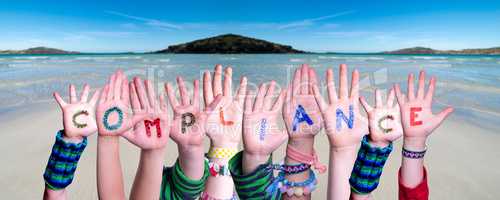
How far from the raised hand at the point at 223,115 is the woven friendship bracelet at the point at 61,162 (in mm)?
656

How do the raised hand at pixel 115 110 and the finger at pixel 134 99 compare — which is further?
the finger at pixel 134 99

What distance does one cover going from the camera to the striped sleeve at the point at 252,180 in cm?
175

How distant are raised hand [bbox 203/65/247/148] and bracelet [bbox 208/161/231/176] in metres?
0.11

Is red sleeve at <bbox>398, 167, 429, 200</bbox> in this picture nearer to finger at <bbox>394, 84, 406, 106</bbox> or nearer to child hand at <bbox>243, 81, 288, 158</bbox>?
finger at <bbox>394, 84, 406, 106</bbox>

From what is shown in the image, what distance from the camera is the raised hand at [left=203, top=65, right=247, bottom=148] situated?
1915mm

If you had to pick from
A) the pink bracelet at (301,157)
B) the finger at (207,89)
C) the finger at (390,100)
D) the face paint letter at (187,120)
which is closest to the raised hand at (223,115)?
the finger at (207,89)

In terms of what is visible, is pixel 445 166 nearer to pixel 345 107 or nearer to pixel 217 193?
pixel 345 107

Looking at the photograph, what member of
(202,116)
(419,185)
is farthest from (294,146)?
(419,185)

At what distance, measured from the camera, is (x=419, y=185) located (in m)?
1.74

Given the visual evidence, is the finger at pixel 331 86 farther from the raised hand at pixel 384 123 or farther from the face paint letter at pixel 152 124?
the face paint letter at pixel 152 124

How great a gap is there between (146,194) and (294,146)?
77 centimetres

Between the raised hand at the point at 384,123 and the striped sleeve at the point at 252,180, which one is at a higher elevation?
the raised hand at the point at 384,123

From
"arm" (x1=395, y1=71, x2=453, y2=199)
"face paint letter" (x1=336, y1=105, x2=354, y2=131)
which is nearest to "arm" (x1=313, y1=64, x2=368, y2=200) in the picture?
"face paint letter" (x1=336, y1=105, x2=354, y2=131)

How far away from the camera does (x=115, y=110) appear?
67.5 inches
